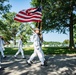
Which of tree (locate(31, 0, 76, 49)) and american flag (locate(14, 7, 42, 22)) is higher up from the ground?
tree (locate(31, 0, 76, 49))

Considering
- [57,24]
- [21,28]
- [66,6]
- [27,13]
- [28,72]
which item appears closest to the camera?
[28,72]

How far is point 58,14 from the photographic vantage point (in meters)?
33.6

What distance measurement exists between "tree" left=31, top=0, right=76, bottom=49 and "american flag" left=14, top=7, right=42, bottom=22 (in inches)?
700

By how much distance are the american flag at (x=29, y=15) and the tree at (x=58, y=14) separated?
17.8 m

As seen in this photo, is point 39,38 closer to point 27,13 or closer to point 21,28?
point 27,13

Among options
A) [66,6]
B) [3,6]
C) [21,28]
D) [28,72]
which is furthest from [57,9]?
[21,28]

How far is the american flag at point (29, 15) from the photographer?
13619 mm

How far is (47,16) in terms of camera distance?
34.1 meters

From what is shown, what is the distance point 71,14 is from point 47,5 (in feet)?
15.1

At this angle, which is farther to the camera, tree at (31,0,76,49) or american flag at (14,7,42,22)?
tree at (31,0,76,49)

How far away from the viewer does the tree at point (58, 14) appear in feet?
105

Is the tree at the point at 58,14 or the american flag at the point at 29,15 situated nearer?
the american flag at the point at 29,15

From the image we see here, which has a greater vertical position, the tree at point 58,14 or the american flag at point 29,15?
the tree at point 58,14

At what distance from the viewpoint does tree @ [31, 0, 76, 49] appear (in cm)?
3197
